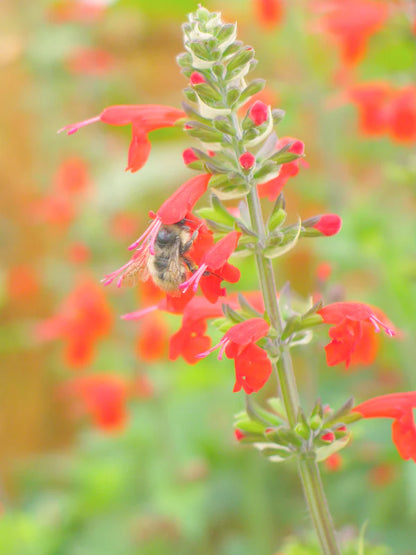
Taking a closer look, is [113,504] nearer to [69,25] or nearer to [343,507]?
[343,507]

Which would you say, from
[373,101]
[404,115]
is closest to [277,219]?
[404,115]

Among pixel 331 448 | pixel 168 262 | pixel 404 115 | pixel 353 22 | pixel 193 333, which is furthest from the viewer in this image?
pixel 353 22

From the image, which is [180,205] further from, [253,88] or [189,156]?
[253,88]

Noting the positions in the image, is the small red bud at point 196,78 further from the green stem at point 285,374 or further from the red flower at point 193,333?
the red flower at point 193,333

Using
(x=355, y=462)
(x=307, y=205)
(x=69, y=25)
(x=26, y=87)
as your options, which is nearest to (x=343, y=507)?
(x=355, y=462)

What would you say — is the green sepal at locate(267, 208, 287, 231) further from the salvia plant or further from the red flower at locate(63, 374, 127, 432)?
the red flower at locate(63, 374, 127, 432)

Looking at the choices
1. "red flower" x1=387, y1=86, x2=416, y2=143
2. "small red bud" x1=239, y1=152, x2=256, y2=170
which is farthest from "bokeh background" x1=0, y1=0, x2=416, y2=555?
"small red bud" x1=239, y1=152, x2=256, y2=170

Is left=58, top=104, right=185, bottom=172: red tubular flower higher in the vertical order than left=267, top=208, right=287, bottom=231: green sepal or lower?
higher
